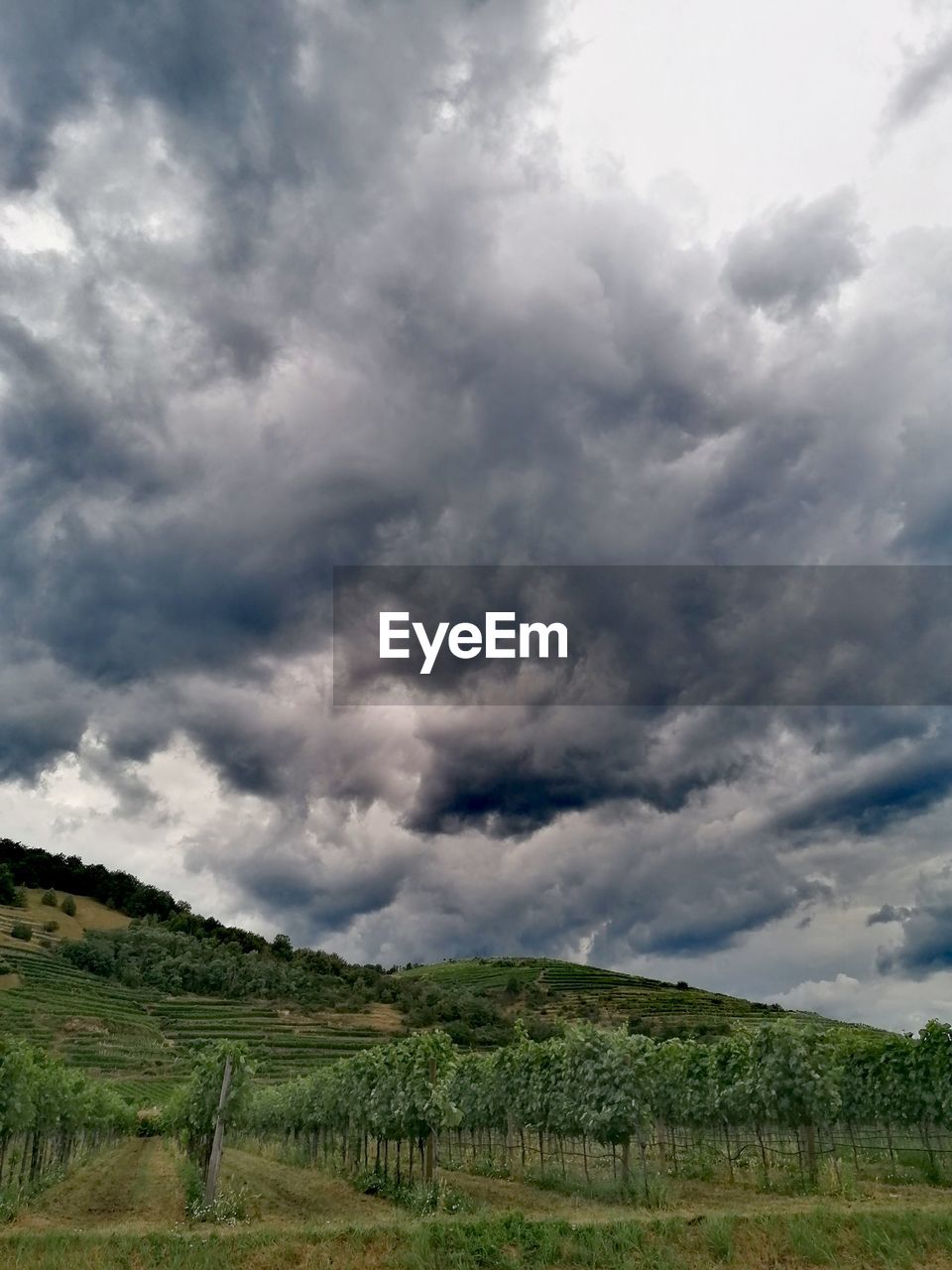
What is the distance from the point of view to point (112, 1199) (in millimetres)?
36406

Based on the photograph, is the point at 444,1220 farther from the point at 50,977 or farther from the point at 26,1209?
the point at 50,977

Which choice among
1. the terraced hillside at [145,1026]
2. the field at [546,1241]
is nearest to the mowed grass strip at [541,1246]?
the field at [546,1241]

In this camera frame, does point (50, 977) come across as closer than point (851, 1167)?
No

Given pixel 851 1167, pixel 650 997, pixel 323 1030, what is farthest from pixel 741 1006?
pixel 851 1167

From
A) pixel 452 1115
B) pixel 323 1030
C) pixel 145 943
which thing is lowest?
pixel 452 1115

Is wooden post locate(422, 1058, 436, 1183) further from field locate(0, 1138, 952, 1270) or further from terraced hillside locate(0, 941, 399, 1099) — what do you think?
terraced hillside locate(0, 941, 399, 1099)

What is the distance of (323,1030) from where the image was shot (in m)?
132

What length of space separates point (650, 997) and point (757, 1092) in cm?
15236

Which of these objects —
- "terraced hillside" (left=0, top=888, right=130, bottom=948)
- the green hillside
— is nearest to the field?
the green hillside

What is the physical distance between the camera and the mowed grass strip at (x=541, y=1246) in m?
20.7

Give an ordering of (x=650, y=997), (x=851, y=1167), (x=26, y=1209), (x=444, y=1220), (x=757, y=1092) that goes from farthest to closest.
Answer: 1. (x=650, y=997)
2. (x=851, y=1167)
3. (x=757, y=1092)
4. (x=26, y=1209)
5. (x=444, y=1220)

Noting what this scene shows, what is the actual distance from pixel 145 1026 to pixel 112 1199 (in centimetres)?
9505

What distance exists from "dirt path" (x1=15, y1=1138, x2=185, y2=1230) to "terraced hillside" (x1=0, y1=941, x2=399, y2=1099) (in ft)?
127

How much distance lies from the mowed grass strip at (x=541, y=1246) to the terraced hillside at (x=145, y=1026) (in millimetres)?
73173
